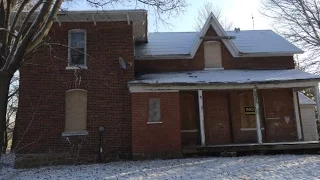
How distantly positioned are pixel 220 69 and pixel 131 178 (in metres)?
10.1

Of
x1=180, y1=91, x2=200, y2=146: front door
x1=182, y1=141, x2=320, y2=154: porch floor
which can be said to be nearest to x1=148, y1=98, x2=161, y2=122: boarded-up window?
x1=182, y1=141, x2=320, y2=154: porch floor

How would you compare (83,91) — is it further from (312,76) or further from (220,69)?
(312,76)

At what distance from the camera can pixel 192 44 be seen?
19.3 metres

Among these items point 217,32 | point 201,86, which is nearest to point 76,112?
point 201,86

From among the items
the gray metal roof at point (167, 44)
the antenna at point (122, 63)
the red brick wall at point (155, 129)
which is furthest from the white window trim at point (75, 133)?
the gray metal roof at point (167, 44)

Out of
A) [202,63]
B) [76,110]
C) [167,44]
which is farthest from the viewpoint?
[167,44]

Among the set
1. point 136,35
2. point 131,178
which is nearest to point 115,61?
point 136,35

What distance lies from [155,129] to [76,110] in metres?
3.86

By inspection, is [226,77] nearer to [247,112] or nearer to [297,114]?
[247,112]

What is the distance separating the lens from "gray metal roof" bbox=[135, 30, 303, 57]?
19062 mm

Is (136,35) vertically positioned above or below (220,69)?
above

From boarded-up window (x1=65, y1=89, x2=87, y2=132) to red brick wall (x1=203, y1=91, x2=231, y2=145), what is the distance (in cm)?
623

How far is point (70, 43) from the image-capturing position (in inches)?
659

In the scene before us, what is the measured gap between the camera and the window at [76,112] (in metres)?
16.0
